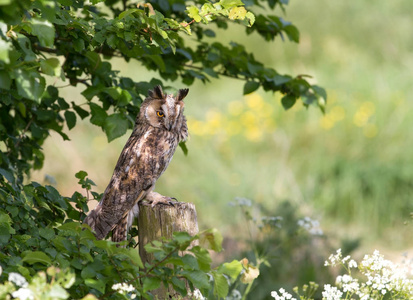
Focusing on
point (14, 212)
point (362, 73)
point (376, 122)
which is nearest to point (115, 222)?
point (14, 212)

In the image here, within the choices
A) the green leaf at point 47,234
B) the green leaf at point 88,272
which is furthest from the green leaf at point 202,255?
the green leaf at point 47,234

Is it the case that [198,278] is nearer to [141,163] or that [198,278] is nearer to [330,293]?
[330,293]

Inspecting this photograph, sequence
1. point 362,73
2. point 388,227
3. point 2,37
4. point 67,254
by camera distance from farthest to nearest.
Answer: point 362,73
point 388,227
point 67,254
point 2,37

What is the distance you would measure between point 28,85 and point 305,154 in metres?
6.54

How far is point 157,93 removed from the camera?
3266 mm

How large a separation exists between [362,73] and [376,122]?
129cm

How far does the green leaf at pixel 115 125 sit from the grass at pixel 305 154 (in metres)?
3.62

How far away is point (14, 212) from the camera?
8.41 feet

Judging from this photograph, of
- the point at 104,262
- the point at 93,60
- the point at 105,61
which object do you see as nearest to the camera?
the point at 104,262

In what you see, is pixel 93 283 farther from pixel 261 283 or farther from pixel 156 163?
pixel 261 283

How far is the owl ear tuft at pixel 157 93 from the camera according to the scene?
10.6 ft

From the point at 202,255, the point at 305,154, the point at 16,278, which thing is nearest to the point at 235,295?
the point at 202,255

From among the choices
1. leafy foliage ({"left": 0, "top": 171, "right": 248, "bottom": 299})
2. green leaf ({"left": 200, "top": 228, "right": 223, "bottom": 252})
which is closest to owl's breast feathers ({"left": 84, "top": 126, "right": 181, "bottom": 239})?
leafy foliage ({"left": 0, "top": 171, "right": 248, "bottom": 299})

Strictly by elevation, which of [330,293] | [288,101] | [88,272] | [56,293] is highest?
[288,101]
